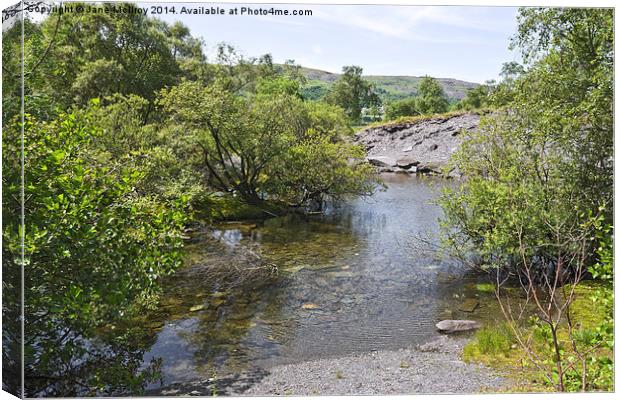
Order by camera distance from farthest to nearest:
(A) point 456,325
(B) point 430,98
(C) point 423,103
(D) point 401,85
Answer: (C) point 423,103
(B) point 430,98
(D) point 401,85
(A) point 456,325

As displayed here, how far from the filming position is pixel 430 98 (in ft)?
35.8

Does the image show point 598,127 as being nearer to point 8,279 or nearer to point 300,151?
point 8,279

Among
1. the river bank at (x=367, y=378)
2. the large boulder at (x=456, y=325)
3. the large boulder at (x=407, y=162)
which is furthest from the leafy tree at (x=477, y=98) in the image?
the large boulder at (x=407, y=162)

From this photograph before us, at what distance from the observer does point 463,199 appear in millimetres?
11812

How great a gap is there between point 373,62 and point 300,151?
37.8 ft

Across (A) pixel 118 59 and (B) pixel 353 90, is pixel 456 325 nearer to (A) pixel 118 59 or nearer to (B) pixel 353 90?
(B) pixel 353 90

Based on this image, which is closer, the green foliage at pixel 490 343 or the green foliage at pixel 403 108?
the green foliage at pixel 490 343

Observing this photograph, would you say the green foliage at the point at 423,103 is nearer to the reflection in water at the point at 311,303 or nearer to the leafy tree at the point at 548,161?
the leafy tree at the point at 548,161

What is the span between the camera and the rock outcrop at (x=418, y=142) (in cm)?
1298

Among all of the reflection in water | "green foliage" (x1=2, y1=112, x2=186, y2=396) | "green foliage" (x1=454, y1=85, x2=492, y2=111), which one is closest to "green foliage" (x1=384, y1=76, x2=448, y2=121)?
"green foliage" (x1=454, y1=85, x2=492, y2=111)

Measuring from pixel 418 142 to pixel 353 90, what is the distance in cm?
623

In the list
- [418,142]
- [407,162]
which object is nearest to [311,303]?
[418,142]

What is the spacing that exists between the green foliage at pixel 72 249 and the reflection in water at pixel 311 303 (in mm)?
1578

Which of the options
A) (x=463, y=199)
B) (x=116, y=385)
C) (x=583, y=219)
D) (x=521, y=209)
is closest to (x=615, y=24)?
(x=583, y=219)
